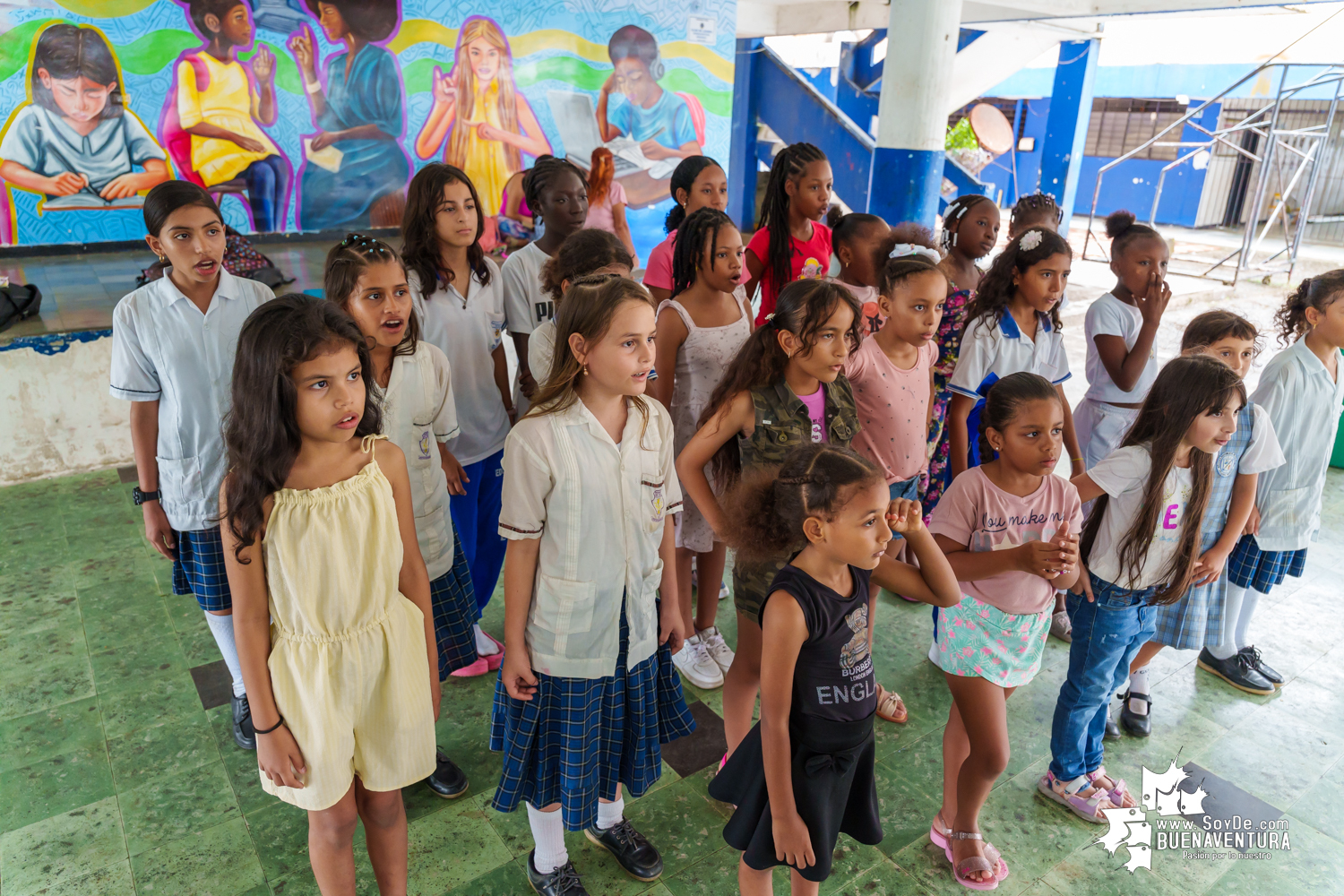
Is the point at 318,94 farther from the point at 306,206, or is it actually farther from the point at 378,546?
the point at 378,546

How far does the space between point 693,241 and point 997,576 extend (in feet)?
4.27

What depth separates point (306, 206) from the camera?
20.2 ft

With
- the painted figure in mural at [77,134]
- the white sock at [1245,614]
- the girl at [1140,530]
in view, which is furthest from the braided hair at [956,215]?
the painted figure in mural at [77,134]

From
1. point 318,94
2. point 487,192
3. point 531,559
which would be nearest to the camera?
point 531,559

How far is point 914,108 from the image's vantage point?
19.6 feet

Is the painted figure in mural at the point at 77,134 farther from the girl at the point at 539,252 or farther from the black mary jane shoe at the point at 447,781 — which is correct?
the black mary jane shoe at the point at 447,781

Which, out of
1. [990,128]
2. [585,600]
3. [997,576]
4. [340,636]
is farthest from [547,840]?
[990,128]

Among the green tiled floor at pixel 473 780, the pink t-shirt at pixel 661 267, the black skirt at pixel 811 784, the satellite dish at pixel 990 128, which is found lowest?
the green tiled floor at pixel 473 780

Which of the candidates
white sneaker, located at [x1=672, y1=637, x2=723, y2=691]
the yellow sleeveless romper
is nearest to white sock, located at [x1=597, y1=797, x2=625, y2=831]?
the yellow sleeveless romper

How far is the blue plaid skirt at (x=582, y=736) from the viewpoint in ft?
5.77

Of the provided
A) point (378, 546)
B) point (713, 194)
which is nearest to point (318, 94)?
point (713, 194)

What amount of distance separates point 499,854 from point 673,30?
7.03m

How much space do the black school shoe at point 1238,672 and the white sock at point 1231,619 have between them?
19 mm

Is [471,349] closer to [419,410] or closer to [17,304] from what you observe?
[419,410]
